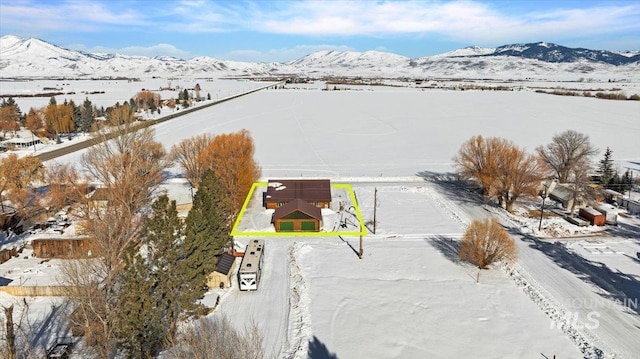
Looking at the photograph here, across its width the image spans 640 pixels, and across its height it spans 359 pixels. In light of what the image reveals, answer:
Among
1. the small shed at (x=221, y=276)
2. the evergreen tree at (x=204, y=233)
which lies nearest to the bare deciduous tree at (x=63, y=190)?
the evergreen tree at (x=204, y=233)

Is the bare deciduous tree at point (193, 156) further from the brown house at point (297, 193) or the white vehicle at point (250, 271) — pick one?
the white vehicle at point (250, 271)

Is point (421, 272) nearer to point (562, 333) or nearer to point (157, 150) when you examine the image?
point (562, 333)

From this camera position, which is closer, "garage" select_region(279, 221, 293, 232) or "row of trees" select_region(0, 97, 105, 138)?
"garage" select_region(279, 221, 293, 232)

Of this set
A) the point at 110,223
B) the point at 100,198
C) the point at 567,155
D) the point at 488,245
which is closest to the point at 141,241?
the point at 110,223

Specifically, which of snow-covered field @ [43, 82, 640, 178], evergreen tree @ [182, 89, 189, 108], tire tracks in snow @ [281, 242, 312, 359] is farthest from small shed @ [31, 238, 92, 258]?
evergreen tree @ [182, 89, 189, 108]

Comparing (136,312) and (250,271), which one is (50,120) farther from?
(136,312)

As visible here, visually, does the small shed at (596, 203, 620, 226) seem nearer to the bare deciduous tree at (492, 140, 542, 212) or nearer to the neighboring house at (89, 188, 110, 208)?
the bare deciduous tree at (492, 140, 542, 212)
